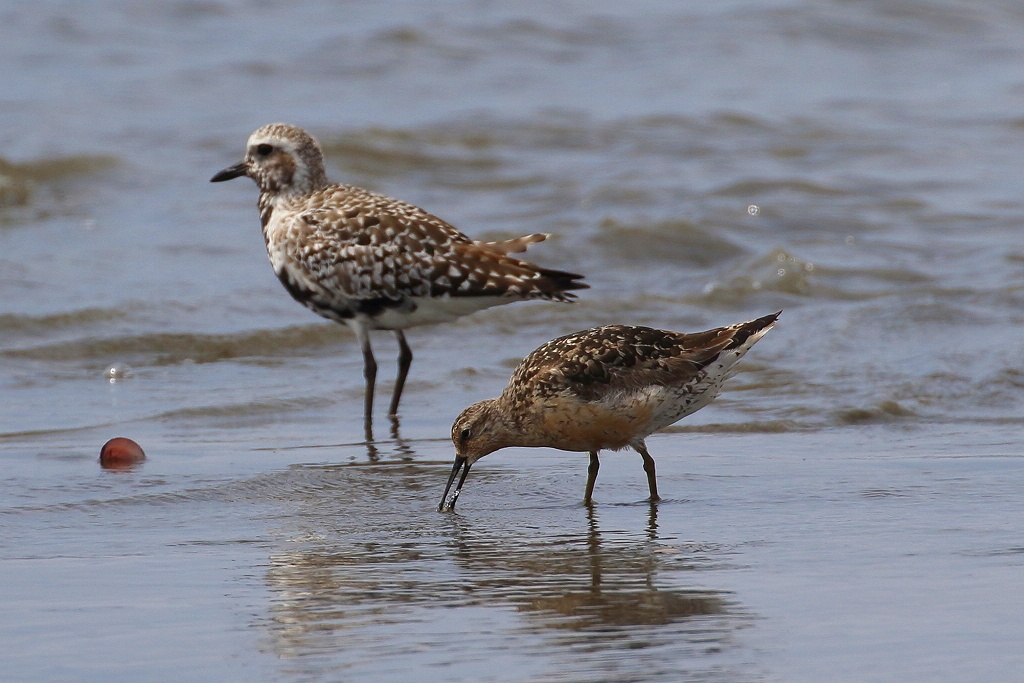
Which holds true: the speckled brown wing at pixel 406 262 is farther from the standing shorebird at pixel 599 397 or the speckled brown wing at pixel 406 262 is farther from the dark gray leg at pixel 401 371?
the standing shorebird at pixel 599 397

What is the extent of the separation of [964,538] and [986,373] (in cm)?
326

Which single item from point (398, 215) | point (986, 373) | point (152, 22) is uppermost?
point (152, 22)

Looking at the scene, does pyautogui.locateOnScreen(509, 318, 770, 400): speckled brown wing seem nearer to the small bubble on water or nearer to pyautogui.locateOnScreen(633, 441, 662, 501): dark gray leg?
pyautogui.locateOnScreen(633, 441, 662, 501): dark gray leg

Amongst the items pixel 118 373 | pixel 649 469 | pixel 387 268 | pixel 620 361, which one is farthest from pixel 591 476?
pixel 118 373

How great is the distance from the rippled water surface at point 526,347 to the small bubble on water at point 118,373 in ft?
0.09

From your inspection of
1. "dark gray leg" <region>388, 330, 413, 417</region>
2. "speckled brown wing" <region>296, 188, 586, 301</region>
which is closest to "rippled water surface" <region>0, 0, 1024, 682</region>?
"dark gray leg" <region>388, 330, 413, 417</region>

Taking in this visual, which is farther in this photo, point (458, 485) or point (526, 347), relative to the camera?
point (526, 347)

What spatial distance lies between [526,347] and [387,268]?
174cm

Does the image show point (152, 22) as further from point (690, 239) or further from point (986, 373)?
point (986, 373)

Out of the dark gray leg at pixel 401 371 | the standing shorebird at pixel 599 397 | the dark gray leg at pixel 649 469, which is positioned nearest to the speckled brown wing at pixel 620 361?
the standing shorebird at pixel 599 397

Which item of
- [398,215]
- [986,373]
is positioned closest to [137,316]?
[398,215]

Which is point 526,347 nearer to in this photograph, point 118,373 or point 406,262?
point 406,262

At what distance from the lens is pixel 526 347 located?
10.1 meters

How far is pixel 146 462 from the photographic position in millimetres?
7180
